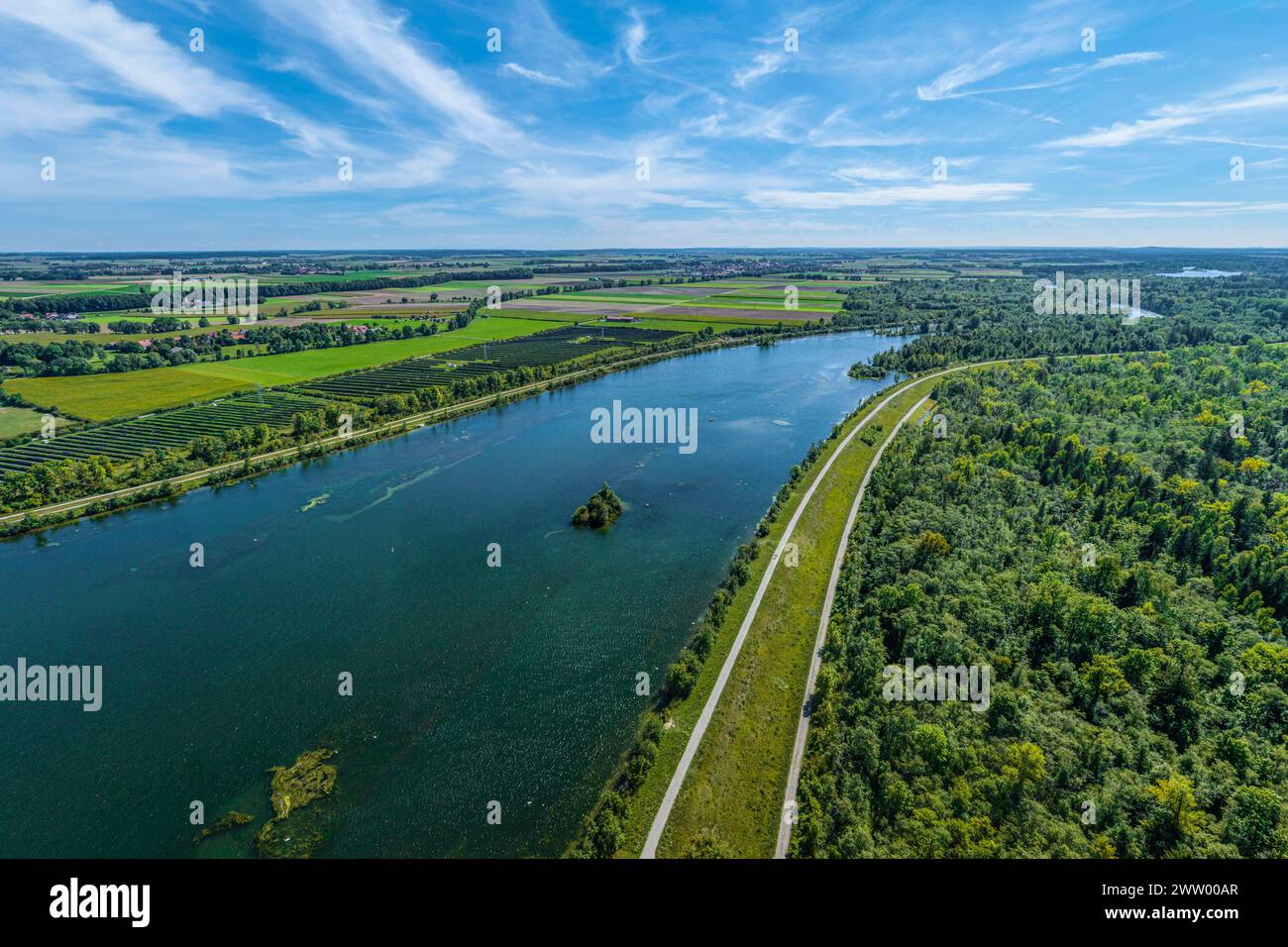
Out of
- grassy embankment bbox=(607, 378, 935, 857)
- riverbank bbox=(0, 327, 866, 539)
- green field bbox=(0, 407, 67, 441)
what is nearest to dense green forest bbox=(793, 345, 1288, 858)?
grassy embankment bbox=(607, 378, 935, 857)

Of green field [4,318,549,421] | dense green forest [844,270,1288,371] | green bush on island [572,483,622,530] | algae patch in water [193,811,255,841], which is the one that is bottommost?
algae patch in water [193,811,255,841]

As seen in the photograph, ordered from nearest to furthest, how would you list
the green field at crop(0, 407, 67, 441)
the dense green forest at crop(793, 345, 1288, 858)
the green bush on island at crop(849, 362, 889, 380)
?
1. the dense green forest at crop(793, 345, 1288, 858)
2. the green field at crop(0, 407, 67, 441)
3. the green bush on island at crop(849, 362, 889, 380)

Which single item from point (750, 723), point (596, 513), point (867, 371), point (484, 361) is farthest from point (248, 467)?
point (867, 371)

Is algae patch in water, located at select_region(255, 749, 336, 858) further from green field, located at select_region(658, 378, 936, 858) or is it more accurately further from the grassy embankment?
green field, located at select_region(658, 378, 936, 858)

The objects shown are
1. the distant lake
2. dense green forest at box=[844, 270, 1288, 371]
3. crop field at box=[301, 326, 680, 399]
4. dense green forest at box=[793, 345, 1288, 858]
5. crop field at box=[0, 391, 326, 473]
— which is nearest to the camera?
dense green forest at box=[793, 345, 1288, 858]

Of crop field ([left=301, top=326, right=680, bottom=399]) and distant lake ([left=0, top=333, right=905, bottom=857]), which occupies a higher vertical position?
crop field ([left=301, top=326, right=680, bottom=399])

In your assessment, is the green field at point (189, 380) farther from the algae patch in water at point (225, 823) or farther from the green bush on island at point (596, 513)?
the algae patch in water at point (225, 823)
